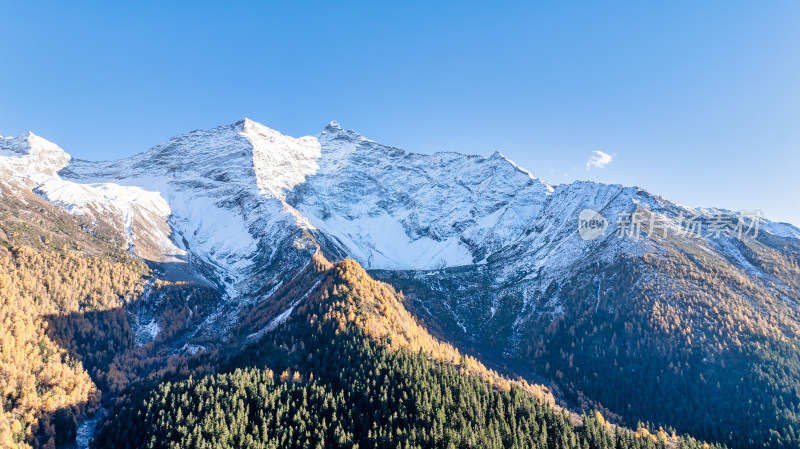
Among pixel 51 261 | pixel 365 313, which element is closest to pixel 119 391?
pixel 51 261

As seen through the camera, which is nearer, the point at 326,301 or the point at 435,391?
the point at 435,391

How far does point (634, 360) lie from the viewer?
184750 mm

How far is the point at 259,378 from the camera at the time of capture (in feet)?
404

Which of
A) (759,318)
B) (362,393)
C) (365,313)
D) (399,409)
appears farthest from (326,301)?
(759,318)

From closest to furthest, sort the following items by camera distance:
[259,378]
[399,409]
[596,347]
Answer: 1. [399,409]
2. [259,378]
3. [596,347]

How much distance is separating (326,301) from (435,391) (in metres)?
67.9

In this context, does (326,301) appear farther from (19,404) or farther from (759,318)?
(759,318)

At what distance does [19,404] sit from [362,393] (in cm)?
9153

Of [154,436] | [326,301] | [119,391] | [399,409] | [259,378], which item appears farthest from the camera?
[326,301]

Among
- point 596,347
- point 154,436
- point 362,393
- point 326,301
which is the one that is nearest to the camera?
point 154,436

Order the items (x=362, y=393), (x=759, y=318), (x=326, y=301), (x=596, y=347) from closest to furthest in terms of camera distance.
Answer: (x=362, y=393) → (x=326, y=301) → (x=759, y=318) → (x=596, y=347)

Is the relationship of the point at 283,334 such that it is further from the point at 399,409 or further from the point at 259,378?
the point at 399,409

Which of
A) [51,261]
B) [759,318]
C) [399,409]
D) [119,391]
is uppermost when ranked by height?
[51,261]

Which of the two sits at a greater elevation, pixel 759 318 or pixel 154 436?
pixel 759 318
